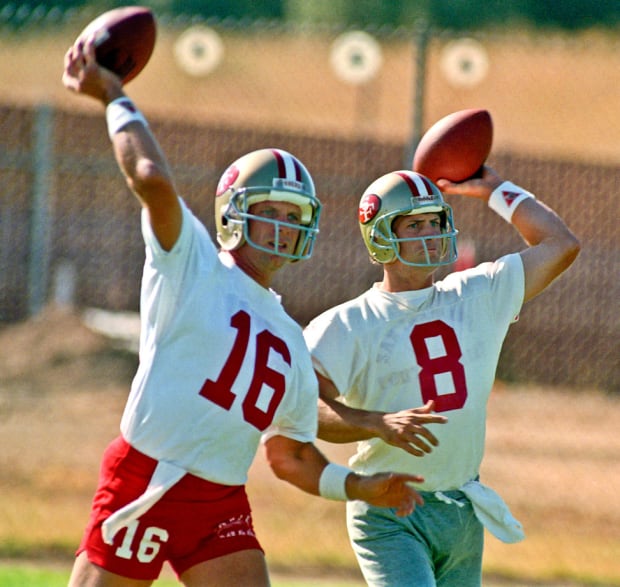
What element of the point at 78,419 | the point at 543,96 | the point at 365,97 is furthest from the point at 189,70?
the point at 78,419

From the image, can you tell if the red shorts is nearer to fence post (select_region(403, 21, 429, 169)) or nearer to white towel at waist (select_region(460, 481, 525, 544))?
white towel at waist (select_region(460, 481, 525, 544))

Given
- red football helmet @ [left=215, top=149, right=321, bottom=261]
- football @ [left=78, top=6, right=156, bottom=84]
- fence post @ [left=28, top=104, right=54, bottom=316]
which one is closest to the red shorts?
red football helmet @ [left=215, top=149, right=321, bottom=261]

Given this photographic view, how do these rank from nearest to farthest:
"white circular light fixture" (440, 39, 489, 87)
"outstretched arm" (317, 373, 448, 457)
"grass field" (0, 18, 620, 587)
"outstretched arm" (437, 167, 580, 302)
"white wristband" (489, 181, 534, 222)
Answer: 1. "outstretched arm" (317, 373, 448, 457)
2. "outstretched arm" (437, 167, 580, 302)
3. "white wristband" (489, 181, 534, 222)
4. "grass field" (0, 18, 620, 587)
5. "white circular light fixture" (440, 39, 489, 87)

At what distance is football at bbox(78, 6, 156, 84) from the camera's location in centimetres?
373

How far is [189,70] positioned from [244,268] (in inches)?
887

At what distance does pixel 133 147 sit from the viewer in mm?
3535

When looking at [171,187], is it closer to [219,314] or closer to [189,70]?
[219,314]

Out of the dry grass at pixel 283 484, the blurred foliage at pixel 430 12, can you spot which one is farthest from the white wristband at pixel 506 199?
the blurred foliage at pixel 430 12

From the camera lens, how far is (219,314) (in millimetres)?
3732

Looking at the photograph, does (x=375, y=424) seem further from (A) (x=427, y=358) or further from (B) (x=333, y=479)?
(A) (x=427, y=358)

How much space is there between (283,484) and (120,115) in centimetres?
522

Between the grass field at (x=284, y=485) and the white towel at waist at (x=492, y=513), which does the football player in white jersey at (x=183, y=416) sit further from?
the grass field at (x=284, y=485)

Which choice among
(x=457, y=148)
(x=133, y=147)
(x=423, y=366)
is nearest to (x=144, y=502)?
(x=133, y=147)

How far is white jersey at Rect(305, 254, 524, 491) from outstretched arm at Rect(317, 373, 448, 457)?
0.10m
